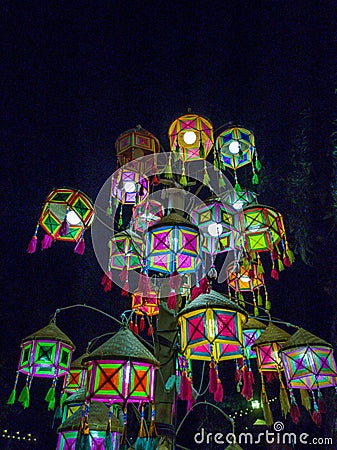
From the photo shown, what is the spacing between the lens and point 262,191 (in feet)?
23.0

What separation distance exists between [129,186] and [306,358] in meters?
2.17

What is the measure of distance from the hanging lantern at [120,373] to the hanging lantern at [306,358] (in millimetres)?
1192

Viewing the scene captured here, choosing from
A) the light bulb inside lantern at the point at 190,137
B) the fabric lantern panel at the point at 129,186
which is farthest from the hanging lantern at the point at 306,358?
the light bulb inside lantern at the point at 190,137

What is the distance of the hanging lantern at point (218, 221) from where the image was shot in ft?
11.1

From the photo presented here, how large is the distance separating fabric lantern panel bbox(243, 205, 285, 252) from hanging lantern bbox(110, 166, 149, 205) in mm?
947

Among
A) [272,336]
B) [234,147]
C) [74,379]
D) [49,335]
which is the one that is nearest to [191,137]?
[234,147]

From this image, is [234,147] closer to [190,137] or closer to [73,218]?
[190,137]

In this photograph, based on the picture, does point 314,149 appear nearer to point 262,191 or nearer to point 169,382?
point 262,191

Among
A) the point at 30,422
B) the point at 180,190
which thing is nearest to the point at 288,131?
the point at 180,190

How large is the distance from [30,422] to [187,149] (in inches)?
345

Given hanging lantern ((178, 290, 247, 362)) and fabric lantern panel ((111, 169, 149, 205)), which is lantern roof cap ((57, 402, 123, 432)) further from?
fabric lantern panel ((111, 169, 149, 205))

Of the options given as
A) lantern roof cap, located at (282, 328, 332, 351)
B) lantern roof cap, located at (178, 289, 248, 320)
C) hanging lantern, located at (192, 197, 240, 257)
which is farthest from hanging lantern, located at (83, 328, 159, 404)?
hanging lantern, located at (192, 197, 240, 257)

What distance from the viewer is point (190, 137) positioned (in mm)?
3605

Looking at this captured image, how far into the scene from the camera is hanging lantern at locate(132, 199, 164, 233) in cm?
378
